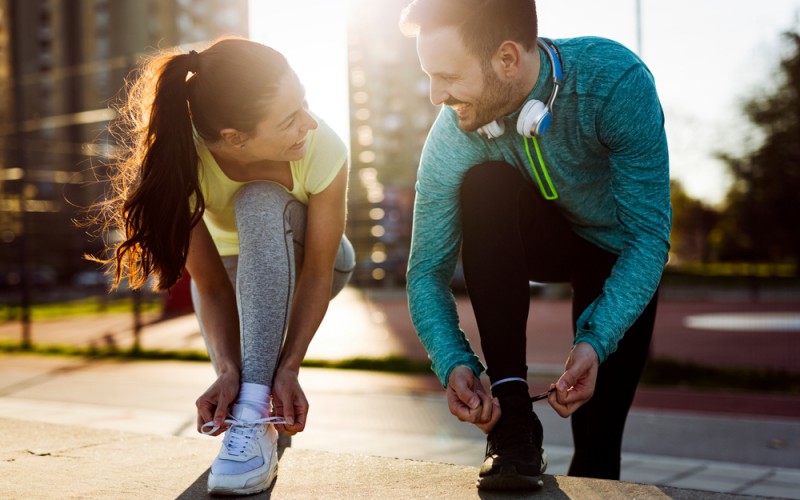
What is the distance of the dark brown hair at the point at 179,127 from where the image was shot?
6.04 feet

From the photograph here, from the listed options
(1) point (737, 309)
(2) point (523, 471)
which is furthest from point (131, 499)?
(1) point (737, 309)

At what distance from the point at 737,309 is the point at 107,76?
12.4m

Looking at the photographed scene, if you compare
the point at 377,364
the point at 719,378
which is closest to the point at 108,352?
the point at 377,364

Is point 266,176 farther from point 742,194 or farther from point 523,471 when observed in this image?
point 742,194

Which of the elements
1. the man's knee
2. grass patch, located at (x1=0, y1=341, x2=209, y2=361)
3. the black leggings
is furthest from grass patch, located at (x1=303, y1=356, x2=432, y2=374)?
the man's knee

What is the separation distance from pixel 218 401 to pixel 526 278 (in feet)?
2.14

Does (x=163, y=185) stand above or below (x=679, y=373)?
above

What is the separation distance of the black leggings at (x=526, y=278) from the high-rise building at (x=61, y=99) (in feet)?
3.96

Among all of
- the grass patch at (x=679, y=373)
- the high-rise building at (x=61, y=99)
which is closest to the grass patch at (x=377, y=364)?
the grass patch at (x=679, y=373)

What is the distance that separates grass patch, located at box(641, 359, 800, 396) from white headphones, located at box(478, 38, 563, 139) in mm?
5151

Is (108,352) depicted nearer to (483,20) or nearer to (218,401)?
(218,401)

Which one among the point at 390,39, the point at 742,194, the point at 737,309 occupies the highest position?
the point at 390,39

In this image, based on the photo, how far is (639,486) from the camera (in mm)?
1633

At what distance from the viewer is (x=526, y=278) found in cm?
167
